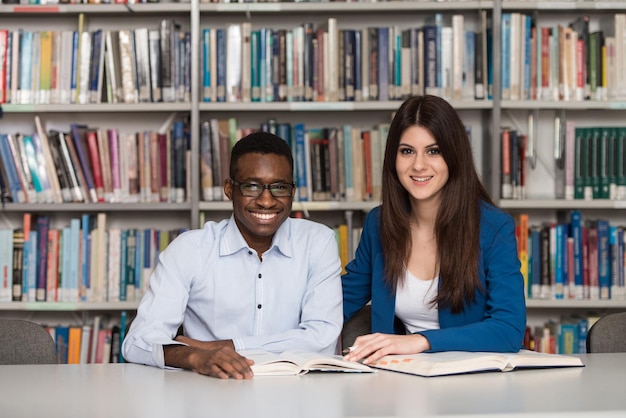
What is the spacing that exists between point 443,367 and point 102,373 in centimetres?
67

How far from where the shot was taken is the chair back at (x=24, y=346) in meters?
1.90

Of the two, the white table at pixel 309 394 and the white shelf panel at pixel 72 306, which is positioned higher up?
the white table at pixel 309 394

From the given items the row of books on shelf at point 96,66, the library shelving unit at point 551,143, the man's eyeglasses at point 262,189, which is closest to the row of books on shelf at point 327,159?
the row of books on shelf at point 96,66

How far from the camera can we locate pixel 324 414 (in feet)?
4.20

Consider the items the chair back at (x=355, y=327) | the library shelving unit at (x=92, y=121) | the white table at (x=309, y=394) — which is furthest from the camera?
the library shelving unit at (x=92, y=121)

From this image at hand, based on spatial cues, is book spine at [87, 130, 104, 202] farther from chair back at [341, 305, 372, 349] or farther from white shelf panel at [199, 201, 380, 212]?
chair back at [341, 305, 372, 349]

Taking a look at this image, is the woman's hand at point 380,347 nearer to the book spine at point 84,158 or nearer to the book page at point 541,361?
the book page at point 541,361

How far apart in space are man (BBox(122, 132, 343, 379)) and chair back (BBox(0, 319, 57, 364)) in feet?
0.81

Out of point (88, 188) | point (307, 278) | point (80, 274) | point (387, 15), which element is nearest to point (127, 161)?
point (88, 188)

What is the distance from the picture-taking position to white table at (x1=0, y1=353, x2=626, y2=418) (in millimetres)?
1308

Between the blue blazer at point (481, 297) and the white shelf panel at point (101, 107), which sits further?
the white shelf panel at point (101, 107)

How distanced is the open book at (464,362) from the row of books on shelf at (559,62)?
1807 millimetres

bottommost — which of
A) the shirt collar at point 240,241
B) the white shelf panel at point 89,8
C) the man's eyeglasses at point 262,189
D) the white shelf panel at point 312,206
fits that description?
the shirt collar at point 240,241

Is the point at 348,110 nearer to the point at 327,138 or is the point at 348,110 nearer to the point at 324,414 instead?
the point at 327,138
